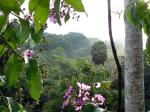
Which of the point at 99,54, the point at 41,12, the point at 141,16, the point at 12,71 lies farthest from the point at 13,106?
the point at 99,54

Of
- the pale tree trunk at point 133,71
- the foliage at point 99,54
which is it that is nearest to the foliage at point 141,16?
the pale tree trunk at point 133,71

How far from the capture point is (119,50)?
145 feet

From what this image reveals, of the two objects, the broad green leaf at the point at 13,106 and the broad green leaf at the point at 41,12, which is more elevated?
the broad green leaf at the point at 41,12

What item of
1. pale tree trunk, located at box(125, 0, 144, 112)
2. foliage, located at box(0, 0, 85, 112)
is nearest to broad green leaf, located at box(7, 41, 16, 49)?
foliage, located at box(0, 0, 85, 112)

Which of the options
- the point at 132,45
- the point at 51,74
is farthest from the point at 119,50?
the point at 132,45

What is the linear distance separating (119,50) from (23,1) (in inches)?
1724

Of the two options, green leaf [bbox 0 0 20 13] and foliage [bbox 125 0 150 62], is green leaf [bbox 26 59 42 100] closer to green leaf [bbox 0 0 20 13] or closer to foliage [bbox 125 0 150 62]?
green leaf [bbox 0 0 20 13]

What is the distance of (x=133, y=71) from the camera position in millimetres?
2115

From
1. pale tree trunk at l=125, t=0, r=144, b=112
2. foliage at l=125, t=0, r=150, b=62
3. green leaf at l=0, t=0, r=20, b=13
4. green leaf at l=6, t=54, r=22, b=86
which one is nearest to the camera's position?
green leaf at l=0, t=0, r=20, b=13

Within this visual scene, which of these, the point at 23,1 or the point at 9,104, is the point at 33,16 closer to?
the point at 23,1

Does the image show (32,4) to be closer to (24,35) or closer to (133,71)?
(24,35)

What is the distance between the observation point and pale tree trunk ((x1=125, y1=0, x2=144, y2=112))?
205 cm

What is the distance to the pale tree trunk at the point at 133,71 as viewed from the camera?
2.05 metres

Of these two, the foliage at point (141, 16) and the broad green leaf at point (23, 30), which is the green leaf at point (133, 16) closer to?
the foliage at point (141, 16)
